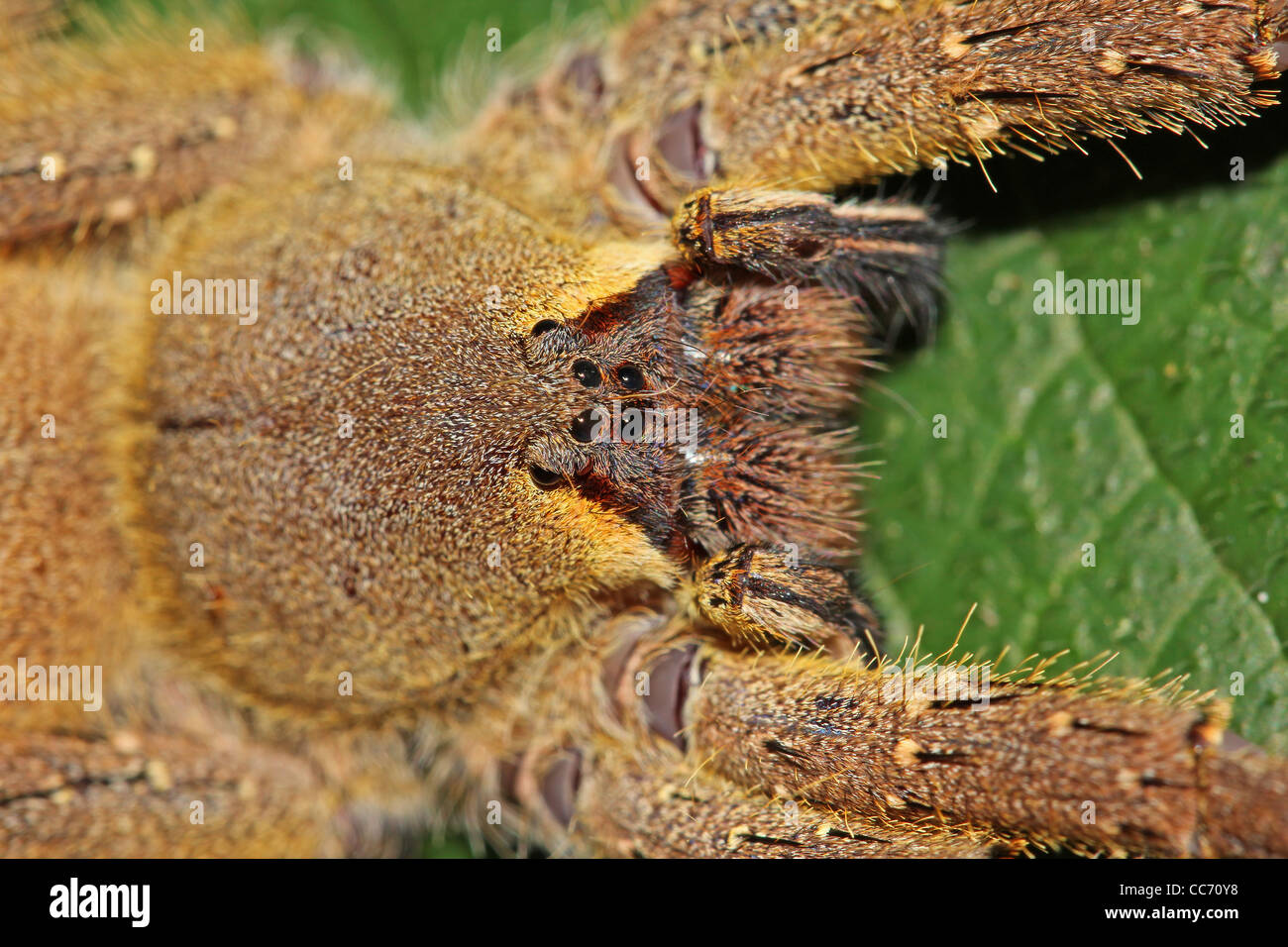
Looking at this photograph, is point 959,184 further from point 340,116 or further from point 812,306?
point 340,116

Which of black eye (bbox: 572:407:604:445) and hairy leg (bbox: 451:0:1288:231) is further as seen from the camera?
black eye (bbox: 572:407:604:445)

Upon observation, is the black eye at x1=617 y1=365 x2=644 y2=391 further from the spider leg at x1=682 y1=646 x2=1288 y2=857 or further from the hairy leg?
the spider leg at x1=682 y1=646 x2=1288 y2=857

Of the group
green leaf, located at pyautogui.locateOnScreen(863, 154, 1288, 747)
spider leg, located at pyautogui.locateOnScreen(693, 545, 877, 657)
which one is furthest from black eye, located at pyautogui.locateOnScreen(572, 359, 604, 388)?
green leaf, located at pyautogui.locateOnScreen(863, 154, 1288, 747)

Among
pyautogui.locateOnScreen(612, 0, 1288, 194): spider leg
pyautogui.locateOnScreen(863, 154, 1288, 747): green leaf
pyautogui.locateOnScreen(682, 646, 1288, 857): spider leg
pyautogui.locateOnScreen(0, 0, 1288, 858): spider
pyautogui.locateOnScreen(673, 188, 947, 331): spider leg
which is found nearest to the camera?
pyautogui.locateOnScreen(682, 646, 1288, 857): spider leg

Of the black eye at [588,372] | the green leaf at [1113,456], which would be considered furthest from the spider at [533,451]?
the green leaf at [1113,456]

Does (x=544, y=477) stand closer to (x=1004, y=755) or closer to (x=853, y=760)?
(x=853, y=760)

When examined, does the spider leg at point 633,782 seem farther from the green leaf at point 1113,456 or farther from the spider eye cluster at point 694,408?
the green leaf at point 1113,456
